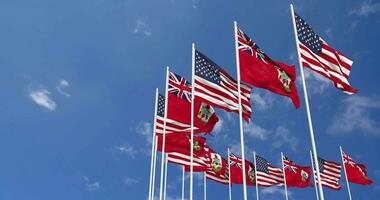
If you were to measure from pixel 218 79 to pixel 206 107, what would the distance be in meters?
→ 2.94

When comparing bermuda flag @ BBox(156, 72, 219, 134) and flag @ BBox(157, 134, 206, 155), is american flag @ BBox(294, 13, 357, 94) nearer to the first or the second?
bermuda flag @ BBox(156, 72, 219, 134)

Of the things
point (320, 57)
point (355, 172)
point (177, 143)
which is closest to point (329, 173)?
point (355, 172)

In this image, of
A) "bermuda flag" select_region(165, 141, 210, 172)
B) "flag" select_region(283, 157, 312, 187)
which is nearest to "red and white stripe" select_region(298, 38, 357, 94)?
"bermuda flag" select_region(165, 141, 210, 172)

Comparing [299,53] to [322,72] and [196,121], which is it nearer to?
[322,72]

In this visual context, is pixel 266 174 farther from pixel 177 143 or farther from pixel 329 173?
pixel 177 143

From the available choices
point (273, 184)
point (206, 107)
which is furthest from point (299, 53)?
point (273, 184)

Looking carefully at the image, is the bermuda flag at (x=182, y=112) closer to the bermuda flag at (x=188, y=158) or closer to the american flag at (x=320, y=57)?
the bermuda flag at (x=188, y=158)

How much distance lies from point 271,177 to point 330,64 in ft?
65.6

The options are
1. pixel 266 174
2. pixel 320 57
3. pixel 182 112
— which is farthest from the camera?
pixel 266 174

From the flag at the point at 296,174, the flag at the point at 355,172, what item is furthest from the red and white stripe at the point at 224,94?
the flag at the point at 355,172

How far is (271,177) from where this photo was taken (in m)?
34.6

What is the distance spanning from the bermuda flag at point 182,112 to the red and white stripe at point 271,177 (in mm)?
12223

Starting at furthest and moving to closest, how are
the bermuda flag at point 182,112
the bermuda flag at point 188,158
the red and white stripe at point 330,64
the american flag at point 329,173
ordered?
the american flag at point 329,173 → the bermuda flag at point 188,158 → the bermuda flag at point 182,112 → the red and white stripe at point 330,64

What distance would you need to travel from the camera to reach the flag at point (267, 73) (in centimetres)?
1691
